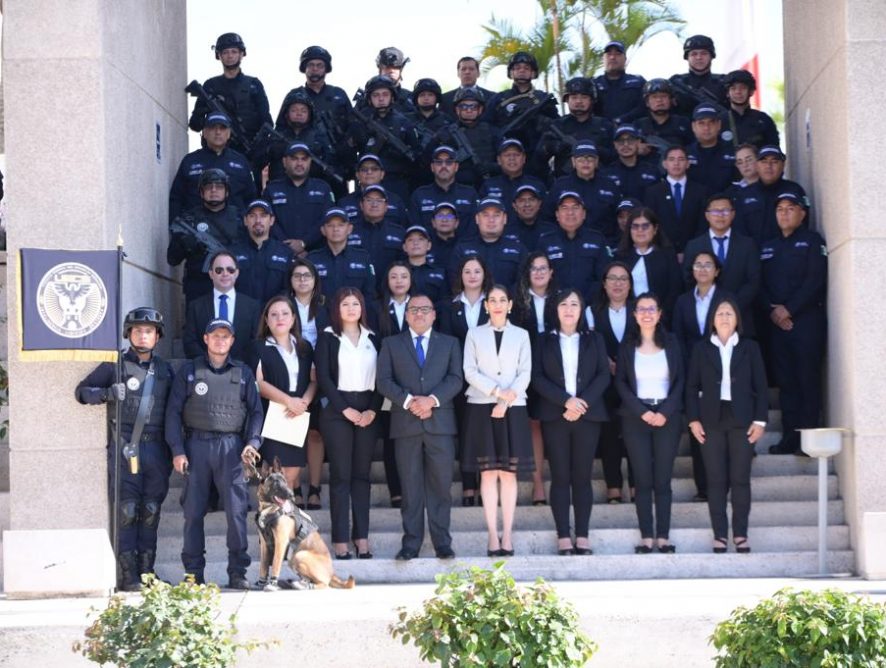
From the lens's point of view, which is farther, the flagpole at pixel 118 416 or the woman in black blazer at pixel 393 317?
the woman in black blazer at pixel 393 317

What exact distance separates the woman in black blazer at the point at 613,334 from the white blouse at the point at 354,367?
1.77 meters

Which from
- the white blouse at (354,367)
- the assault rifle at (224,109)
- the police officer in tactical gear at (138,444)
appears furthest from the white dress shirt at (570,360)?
the assault rifle at (224,109)

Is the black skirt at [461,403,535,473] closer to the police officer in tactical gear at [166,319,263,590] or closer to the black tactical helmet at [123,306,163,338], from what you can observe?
the police officer in tactical gear at [166,319,263,590]

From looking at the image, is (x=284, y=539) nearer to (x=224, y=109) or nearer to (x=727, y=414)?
(x=727, y=414)

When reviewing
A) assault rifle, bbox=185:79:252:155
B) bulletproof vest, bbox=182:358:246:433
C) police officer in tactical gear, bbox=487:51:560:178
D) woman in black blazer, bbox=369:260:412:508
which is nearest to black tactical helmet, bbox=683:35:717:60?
police officer in tactical gear, bbox=487:51:560:178

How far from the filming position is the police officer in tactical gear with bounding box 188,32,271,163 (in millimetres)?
13945

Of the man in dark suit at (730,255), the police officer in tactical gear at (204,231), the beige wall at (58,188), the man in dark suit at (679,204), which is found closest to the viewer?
the beige wall at (58,188)

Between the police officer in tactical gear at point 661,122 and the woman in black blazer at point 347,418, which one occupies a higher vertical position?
the police officer in tactical gear at point 661,122

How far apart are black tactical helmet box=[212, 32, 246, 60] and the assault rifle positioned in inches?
19.0

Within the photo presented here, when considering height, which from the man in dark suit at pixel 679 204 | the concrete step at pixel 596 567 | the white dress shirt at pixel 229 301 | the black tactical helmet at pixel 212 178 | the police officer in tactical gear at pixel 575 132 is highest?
the police officer in tactical gear at pixel 575 132

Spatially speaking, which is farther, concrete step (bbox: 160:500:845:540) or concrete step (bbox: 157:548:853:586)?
concrete step (bbox: 160:500:845:540)

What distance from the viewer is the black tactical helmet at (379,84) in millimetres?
13797

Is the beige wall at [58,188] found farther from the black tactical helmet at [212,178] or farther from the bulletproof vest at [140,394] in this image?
the black tactical helmet at [212,178]

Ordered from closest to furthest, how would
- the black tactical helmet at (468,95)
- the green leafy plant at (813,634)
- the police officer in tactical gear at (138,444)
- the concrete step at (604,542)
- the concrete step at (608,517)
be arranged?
the green leafy plant at (813,634)
the police officer in tactical gear at (138,444)
the concrete step at (604,542)
the concrete step at (608,517)
the black tactical helmet at (468,95)
